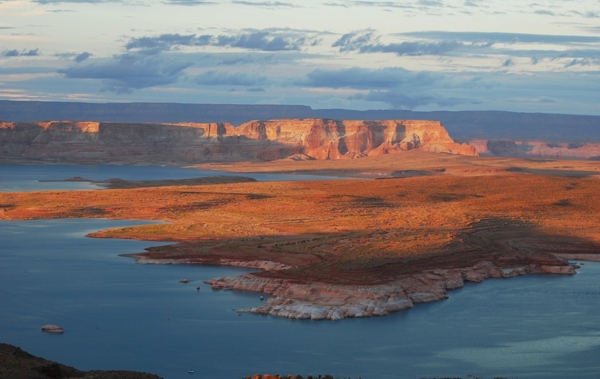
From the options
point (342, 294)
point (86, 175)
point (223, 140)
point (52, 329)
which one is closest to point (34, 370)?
point (52, 329)

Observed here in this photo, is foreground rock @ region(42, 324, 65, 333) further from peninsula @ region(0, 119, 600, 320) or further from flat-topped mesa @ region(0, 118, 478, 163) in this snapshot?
flat-topped mesa @ region(0, 118, 478, 163)

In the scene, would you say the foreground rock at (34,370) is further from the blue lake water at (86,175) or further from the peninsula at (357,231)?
the blue lake water at (86,175)

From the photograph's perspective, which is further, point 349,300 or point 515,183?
point 515,183

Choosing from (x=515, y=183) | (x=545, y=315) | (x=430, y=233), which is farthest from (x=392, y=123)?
(x=545, y=315)

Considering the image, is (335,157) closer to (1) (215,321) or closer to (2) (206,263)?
(2) (206,263)

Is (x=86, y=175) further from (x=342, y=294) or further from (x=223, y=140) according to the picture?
(x=342, y=294)

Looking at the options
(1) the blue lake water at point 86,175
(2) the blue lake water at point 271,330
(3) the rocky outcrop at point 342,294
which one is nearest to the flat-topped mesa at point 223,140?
(1) the blue lake water at point 86,175
